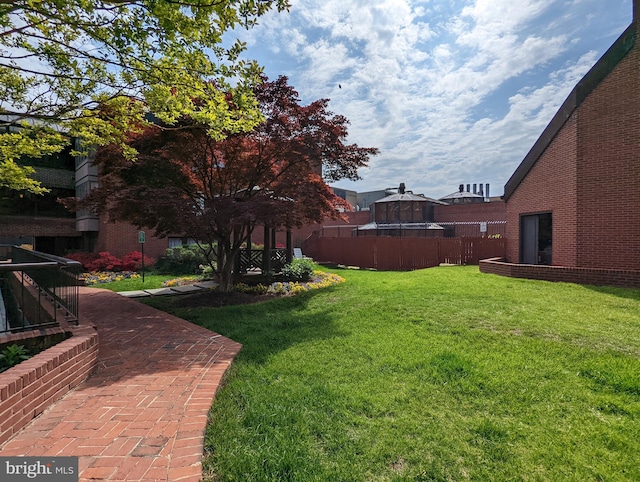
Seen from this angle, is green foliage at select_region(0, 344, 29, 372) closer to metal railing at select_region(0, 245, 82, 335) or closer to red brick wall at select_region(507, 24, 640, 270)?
metal railing at select_region(0, 245, 82, 335)

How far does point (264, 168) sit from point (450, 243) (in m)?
11.4

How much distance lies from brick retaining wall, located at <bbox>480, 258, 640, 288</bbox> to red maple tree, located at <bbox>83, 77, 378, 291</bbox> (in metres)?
6.07

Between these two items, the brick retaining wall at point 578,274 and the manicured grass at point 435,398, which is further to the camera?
the brick retaining wall at point 578,274

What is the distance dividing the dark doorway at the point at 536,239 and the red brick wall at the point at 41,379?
13156 mm

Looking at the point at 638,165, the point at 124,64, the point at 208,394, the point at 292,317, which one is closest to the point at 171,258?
the point at 292,317

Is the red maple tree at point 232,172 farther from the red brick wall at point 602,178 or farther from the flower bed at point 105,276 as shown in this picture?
the red brick wall at point 602,178

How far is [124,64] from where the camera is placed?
406 centimetres

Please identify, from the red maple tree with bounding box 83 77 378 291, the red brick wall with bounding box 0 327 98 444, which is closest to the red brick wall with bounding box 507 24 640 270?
the red maple tree with bounding box 83 77 378 291

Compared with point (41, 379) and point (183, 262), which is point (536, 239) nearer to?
point (41, 379)

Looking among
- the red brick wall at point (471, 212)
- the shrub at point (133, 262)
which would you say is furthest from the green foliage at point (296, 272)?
the red brick wall at point (471, 212)

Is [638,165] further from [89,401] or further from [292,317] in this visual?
[89,401]

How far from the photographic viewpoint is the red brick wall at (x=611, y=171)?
8750 millimetres

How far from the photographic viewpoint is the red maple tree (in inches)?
273

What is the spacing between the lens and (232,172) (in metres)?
8.57
